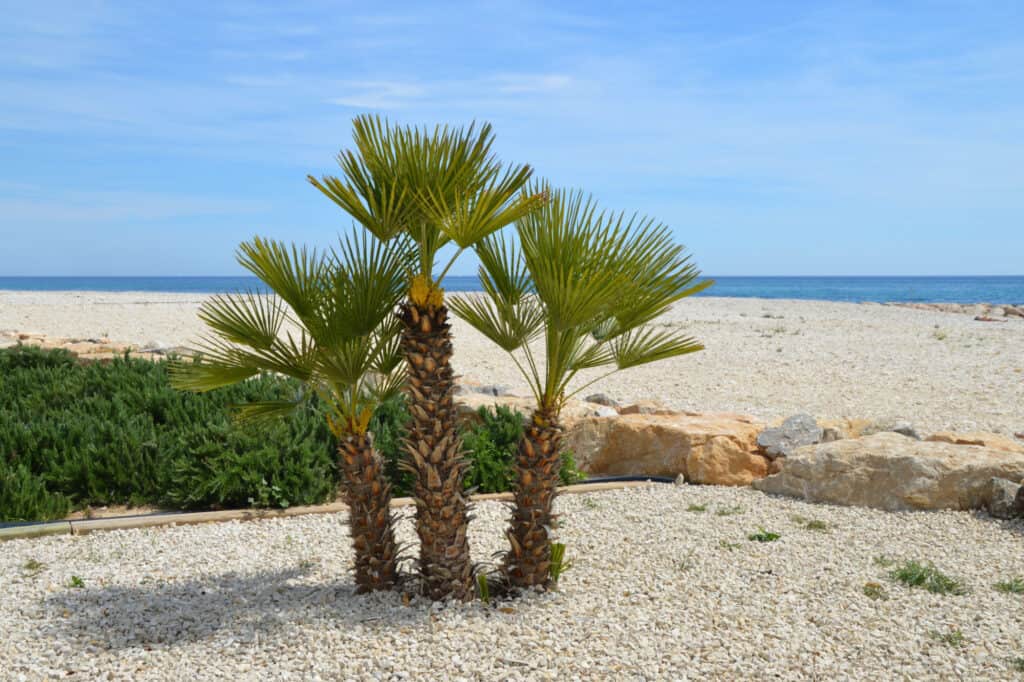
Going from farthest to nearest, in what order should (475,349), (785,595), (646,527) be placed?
(475,349)
(646,527)
(785,595)

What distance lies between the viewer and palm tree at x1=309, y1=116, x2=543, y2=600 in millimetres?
3779

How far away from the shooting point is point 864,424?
8172mm

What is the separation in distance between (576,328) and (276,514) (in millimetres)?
3220

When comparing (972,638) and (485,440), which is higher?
(485,440)

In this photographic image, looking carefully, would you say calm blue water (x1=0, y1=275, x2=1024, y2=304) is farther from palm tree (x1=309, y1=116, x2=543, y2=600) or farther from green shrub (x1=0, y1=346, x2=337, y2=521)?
palm tree (x1=309, y1=116, x2=543, y2=600)

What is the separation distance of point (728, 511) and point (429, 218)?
363 cm

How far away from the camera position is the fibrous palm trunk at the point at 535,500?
4.16m

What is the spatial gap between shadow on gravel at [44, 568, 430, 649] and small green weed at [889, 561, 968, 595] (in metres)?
2.71

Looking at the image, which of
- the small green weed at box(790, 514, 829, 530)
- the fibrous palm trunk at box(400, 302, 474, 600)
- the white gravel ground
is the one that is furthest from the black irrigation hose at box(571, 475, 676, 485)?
the fibrous palm trunk at box(400, 302, 474, 600)

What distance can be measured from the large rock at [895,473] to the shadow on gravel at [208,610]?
364cm

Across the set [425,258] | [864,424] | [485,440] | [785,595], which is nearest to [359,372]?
[425,258]

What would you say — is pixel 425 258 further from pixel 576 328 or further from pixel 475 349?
pixel 475 349

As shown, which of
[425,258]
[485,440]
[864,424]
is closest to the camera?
Answer: [425,258]

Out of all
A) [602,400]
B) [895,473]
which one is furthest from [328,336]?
[602,400]
